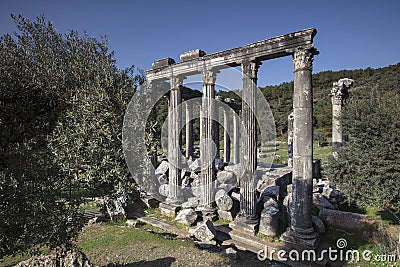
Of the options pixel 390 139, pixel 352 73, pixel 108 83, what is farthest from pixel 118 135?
pixel 352 73

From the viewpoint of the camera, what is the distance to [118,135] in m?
5.07

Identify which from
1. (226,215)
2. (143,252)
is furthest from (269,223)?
(143,252)

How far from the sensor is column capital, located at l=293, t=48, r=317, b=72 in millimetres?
7844

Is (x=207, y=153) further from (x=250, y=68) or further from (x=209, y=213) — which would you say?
(x=250, y=68)

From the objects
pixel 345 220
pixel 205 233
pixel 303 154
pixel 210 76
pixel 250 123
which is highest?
pixel 210 76

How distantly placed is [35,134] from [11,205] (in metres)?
1.66

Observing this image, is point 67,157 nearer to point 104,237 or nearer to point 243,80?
point 104,237

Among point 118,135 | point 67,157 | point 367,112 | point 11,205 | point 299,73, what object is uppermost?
point 299,73

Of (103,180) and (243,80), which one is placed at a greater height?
(243,80)

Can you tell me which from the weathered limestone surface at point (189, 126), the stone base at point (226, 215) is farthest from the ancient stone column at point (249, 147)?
the weathered limestone surface at point (189, 126)

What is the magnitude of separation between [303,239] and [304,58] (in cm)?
646

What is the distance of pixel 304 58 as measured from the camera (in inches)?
311

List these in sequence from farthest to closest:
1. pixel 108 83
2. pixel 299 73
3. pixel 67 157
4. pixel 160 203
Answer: pixel 160 203
pixel 299 73
pixel 108 83
pixel 67 157

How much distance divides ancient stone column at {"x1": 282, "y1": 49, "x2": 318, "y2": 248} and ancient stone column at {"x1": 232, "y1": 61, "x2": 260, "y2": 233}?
65.6 inches
